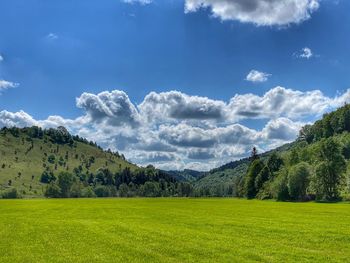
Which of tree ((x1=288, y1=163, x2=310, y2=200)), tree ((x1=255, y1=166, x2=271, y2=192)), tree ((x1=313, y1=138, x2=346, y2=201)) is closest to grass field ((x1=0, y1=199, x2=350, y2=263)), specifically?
tree ((x1=313, y1=138, x2=346, y2=201))

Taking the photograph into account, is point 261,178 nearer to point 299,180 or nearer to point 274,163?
point 274,163

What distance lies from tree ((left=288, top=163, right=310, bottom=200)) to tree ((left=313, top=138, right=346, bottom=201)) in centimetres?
707

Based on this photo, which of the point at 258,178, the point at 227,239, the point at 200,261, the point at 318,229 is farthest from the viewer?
the point at 258,178

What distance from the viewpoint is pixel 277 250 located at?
29562mm

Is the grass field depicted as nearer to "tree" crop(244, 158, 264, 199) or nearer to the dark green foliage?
the dark green foliage

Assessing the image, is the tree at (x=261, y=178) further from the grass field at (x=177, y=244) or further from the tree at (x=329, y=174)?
the grass field at (x=177, y=244)

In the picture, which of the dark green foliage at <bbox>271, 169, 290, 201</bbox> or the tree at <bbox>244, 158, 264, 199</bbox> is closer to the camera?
the dark green foliage at <bbox>271, 169, 290, 201</bbox>

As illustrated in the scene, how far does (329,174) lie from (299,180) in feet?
40.5

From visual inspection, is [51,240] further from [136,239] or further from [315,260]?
[315,260]

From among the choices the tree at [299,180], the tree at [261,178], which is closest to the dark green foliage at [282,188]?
the tree at [299,180]

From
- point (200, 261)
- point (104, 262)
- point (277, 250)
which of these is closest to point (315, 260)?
point (277, 250)

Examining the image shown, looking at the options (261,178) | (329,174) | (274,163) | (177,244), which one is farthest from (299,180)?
(177,244)

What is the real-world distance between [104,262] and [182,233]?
1473 cm

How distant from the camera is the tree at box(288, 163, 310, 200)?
142750 mm
